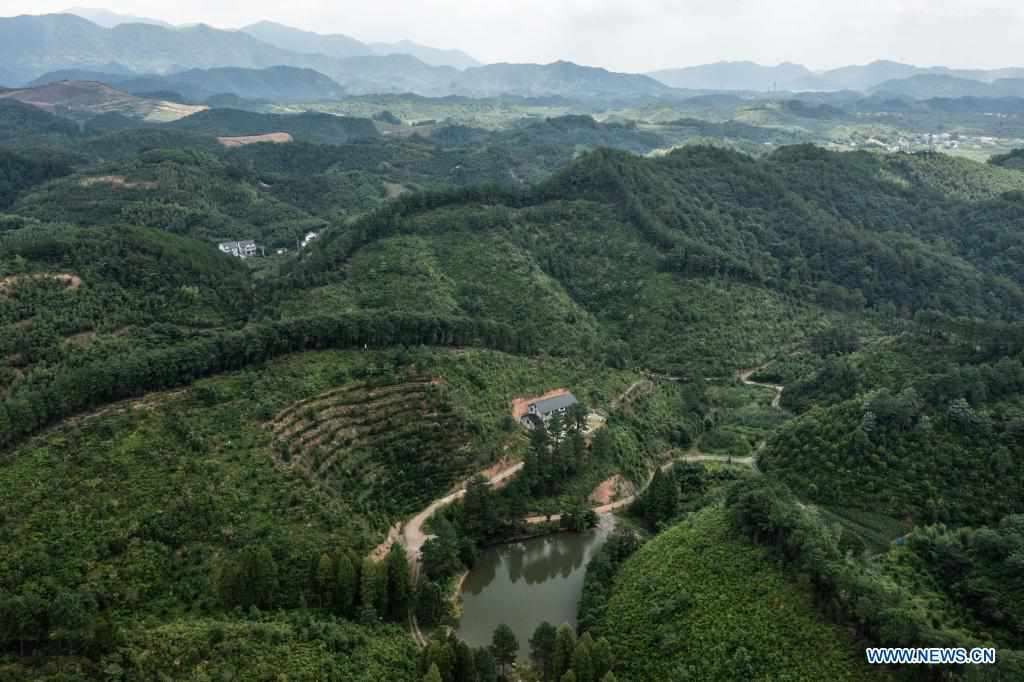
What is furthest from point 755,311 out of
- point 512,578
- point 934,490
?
point 512,578

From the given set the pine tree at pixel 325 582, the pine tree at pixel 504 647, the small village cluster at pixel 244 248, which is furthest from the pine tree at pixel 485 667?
the small village cluster at pixel 244 248

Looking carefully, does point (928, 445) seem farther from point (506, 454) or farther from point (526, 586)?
point (506, 454)

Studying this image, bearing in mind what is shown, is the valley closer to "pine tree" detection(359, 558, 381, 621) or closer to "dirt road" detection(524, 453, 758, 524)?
"pine tree" detection(359, 558, 381, 621)

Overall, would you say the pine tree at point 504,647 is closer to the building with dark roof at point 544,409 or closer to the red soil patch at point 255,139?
the building with dark roof at point 544,409

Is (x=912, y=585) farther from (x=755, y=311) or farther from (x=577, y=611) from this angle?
(x=755, y=311)

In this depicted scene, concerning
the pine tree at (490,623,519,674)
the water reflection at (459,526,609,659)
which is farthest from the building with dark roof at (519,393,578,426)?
the pine tree at (490,623,519,674)

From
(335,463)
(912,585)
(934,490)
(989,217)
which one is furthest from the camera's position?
(989,217)
